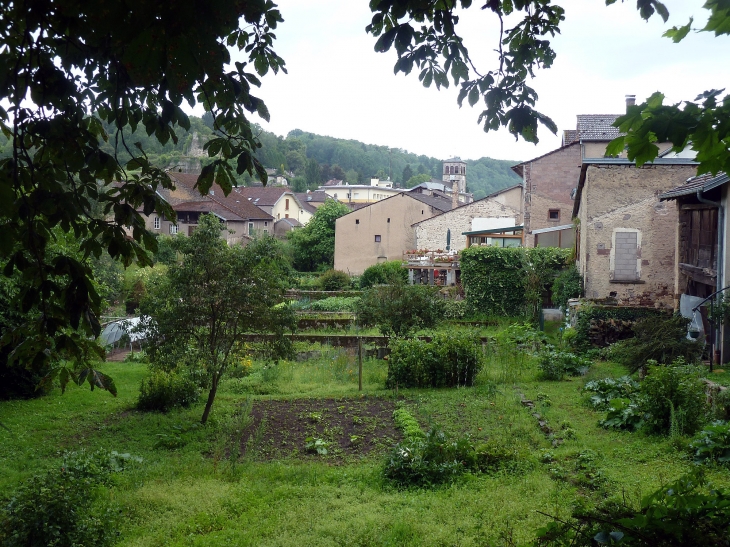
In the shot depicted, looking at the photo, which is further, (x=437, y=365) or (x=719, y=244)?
(x=437, y=365)

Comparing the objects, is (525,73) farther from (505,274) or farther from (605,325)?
(505,274)

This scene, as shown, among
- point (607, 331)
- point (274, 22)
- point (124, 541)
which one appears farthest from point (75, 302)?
point (607, 331)

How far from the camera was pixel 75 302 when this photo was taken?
3.18 meters

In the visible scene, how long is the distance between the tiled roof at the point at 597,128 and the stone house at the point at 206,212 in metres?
22.6

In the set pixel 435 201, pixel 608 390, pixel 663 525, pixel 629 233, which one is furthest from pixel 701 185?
pixel 435 201

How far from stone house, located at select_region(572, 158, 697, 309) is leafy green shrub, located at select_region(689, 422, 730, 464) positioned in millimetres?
12791

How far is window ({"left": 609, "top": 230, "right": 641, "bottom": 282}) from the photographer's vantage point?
2030 cm

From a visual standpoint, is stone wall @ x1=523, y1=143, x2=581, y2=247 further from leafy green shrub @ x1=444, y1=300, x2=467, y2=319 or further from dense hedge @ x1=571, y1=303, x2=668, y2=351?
dense hedge @ x1=571, y1=303, x2=668, y2=351

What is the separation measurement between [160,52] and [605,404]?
10.7 meters

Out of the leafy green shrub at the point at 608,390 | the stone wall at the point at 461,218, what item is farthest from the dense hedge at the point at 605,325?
the stone wall at the point at 461,218

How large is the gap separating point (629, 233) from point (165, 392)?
1488 cm

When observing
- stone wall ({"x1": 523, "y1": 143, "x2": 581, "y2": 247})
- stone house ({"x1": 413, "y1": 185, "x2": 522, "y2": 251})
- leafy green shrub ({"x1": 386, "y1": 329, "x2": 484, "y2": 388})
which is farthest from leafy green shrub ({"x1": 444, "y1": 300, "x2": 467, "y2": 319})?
stone house ({"x1": 413, "y1": 185, "x2": 522, "y2": 251})

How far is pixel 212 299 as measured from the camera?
11539 millimetres

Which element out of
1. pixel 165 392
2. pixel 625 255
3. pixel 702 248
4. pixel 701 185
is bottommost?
pixel 165 392
